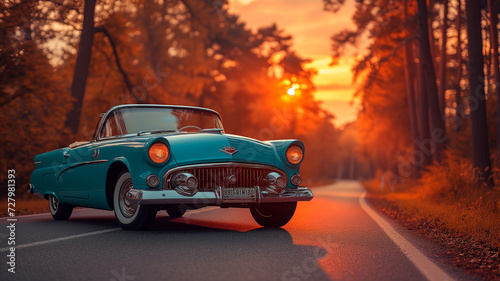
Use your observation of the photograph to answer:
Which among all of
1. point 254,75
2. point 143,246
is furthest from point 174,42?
point 143,246

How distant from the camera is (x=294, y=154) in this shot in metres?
7.59

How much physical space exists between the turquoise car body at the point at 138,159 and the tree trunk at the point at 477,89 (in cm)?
817

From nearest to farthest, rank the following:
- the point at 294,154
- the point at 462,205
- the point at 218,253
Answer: the point at 218,253 < the point at 294,154 < the point at 462,205

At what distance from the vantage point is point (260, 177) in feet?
23.5

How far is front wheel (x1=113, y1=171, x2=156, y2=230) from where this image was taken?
679 centimetres

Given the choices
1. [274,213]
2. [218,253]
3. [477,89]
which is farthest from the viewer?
[477,89]

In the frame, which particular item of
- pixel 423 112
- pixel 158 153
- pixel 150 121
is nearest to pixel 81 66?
pixel 150 121

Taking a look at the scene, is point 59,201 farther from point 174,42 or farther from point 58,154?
point 174,42

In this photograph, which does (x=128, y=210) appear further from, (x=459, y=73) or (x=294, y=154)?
(x=459, y=73)

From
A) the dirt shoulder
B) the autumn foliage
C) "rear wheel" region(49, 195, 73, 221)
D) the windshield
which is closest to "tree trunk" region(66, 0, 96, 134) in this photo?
the autumn foliage

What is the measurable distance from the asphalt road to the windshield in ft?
4.51

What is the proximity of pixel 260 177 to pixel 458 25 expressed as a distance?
2053cm

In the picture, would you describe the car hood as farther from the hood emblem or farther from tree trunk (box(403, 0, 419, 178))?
tree trunk (box(403, 0, 419, 178))

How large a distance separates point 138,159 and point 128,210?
77 centimetres
